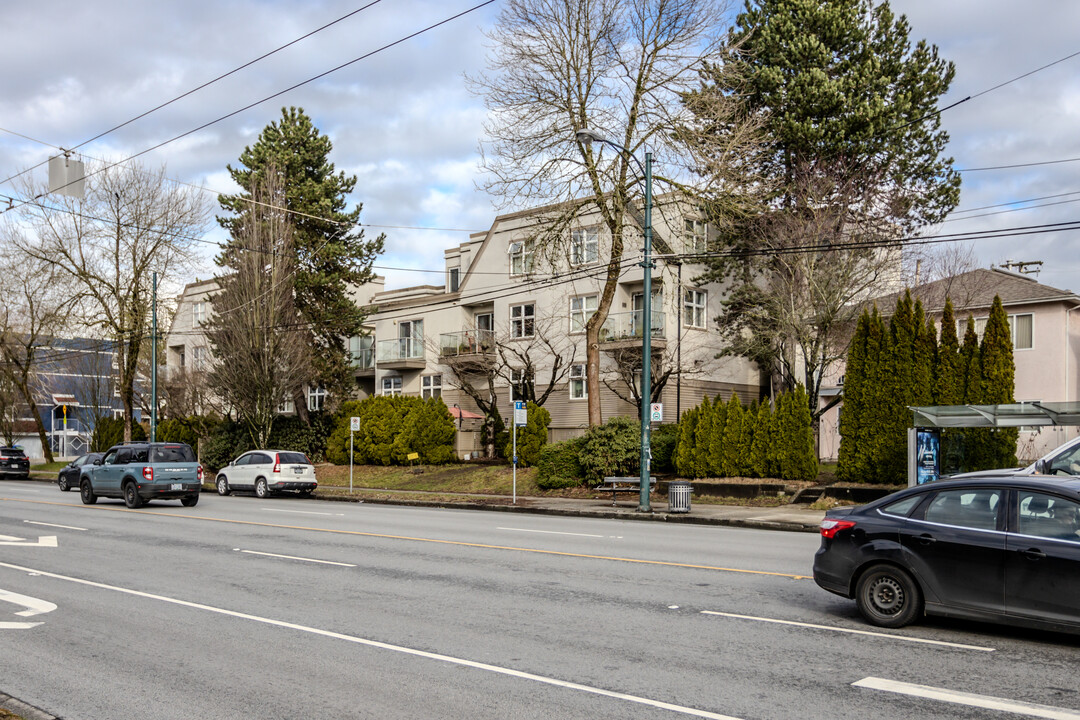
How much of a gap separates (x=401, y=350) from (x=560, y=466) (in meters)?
18.6

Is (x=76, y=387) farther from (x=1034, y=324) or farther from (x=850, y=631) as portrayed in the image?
(x=850, y=631)

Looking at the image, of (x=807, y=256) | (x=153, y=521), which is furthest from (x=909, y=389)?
(x=153, y=521)

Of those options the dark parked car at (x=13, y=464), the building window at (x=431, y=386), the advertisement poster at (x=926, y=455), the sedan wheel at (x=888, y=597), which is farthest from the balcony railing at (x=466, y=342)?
the sedan wheel at (x=888, y=597)

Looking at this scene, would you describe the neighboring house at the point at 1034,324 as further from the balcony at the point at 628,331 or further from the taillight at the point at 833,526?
the taillight at the point at 833,526

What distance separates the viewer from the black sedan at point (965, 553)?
789cm

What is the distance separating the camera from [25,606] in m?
10.2

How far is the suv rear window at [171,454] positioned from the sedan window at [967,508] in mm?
21675

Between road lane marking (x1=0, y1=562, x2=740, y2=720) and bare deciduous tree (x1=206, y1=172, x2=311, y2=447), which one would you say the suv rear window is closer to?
road lane marking (x1=0, y1=562, x2=740, y2=720)

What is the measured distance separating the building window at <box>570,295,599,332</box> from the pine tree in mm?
12135

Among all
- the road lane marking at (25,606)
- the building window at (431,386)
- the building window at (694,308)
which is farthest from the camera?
the building window at (431,386)

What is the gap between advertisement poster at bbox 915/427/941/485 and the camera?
2094 cm

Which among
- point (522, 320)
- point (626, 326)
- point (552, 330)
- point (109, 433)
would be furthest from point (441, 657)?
point (109, 433)

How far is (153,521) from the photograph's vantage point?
20.7m

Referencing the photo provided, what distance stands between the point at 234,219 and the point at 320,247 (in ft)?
13.9
